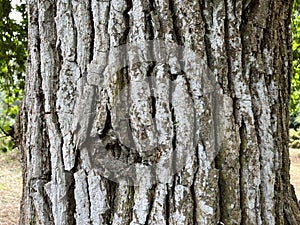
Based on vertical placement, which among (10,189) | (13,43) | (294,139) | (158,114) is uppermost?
(13,43)

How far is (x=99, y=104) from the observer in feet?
4.40

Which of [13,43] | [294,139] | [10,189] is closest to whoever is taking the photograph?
[13,43]

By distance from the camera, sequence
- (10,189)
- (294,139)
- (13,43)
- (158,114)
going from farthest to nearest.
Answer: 1. (294,139)
2. (10,189)
3. (13,43)
4. (158,114)

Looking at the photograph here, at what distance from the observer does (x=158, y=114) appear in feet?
4.25

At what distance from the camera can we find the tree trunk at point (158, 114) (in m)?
1.30

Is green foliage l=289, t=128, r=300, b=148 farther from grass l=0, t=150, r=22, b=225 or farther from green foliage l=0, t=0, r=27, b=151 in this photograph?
green foliage l=0, t=0, r=27, b=151

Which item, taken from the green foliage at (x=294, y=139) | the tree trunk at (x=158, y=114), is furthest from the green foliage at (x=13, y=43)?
the green foliage at (x=294, y=139)

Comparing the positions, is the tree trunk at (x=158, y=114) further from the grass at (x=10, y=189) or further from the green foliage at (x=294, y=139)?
the green foliage at (x=294, y=139)

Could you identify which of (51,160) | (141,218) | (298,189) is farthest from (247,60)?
(298,189)

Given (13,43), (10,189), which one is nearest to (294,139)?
(10,189)

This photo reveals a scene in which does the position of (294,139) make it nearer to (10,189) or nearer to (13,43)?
(10,189)

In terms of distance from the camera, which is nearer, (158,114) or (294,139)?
(158,114)

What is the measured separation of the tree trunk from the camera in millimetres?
1300

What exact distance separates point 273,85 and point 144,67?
1.60ft
